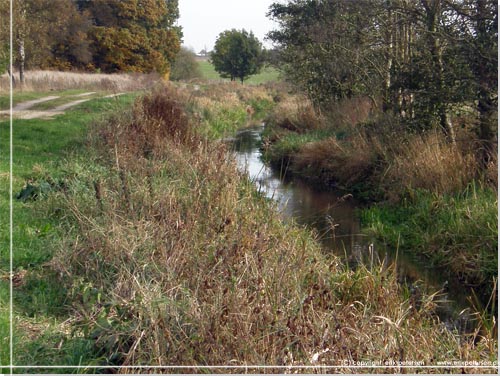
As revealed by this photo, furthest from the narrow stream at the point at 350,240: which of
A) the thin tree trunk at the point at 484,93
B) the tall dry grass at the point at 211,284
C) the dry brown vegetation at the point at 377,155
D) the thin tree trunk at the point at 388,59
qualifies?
the thin tree trunk at the point at 388,59

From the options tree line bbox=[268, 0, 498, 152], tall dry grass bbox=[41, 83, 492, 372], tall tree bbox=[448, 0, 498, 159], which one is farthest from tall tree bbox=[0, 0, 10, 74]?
tall tree bbox=[448, 0, 498, 159]

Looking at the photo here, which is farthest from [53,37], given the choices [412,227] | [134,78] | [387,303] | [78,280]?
[387,303]

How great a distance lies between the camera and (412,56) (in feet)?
40.6

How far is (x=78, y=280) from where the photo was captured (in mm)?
5484

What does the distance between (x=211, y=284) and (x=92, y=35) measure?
26.2ft

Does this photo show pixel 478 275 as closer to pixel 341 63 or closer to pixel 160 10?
pixel 160 10

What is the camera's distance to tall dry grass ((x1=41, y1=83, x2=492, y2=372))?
4223 mm

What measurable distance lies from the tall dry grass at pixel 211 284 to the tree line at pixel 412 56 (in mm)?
4573

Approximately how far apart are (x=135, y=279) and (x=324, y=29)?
15.6 meters

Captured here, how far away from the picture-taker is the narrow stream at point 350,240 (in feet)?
22.8

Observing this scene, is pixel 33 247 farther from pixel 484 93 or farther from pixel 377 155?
pixel 377 155

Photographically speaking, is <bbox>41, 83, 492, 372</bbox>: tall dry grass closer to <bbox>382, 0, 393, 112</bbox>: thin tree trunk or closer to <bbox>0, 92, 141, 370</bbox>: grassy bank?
<bbox>0, 92, 141, 370</bbox>: grassy bank

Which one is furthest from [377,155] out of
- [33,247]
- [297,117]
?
[33,247]

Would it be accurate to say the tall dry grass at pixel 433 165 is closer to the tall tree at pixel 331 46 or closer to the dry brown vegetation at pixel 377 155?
the dry brown vegetation at pixel 377 155
